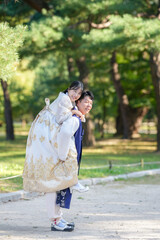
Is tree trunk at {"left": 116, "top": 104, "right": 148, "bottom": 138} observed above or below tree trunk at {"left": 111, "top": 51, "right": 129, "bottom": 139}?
below

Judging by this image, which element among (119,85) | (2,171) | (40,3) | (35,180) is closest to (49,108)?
(35,180)

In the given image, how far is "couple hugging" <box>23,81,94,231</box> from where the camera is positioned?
518cm

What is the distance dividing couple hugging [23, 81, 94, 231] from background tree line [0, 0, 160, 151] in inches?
122

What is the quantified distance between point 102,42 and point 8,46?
816 cm

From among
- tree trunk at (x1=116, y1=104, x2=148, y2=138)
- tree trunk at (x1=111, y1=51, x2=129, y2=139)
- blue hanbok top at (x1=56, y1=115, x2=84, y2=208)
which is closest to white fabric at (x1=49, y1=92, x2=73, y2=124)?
blue hanbok top at (x1=56, y1=115, x2=84, y2=208)

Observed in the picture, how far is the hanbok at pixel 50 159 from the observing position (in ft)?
17.0

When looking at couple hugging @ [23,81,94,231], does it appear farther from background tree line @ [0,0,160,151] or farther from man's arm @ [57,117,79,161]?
background tree line @ [0,0,160,151]

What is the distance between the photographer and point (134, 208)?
23.1 ft

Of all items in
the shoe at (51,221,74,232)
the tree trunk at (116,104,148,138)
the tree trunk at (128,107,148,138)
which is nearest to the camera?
the shoe at (51,221,74,232)

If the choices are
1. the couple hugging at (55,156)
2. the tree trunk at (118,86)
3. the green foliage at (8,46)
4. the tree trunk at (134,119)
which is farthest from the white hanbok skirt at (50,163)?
the tree trunk at (134,119)

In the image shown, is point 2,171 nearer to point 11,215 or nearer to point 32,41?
point 11,215

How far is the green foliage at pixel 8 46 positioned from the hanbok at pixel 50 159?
3009mm

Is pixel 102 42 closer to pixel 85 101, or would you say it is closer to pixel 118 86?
pixel 85 101

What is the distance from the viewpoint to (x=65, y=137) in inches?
201
